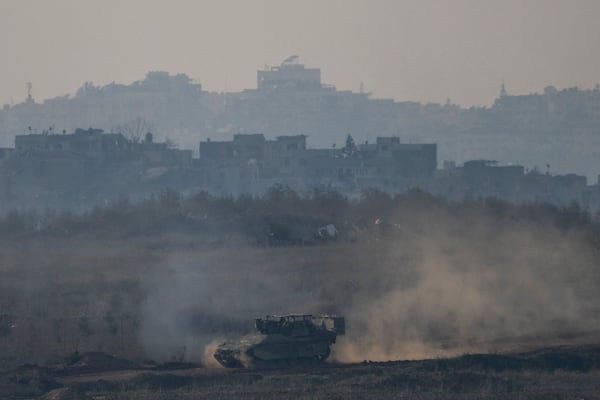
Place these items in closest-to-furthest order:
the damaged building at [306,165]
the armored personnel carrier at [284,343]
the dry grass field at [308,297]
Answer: the dry grass field at [308,297], the armored personnel carrier at [284,343], the damaged building at [306,165]

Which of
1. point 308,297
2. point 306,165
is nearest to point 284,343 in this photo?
point 308,297

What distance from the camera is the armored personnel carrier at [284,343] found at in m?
41.2

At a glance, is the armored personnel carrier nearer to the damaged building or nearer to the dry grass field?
the dry grass field

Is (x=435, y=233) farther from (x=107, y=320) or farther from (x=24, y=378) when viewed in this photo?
(x=24, y=378)

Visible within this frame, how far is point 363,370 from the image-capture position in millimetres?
39062

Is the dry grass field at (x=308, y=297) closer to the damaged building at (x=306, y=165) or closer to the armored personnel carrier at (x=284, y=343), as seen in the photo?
the armored personnel carrier at (x=284, y=343)

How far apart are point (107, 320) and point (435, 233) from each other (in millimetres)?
26329

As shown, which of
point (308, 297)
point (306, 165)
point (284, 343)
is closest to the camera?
point (284, 343)

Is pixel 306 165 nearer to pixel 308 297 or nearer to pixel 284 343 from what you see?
pixel 308 297

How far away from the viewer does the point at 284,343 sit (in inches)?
1635

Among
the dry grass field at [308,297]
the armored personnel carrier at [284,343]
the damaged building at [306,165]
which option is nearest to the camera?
the dry grass field at [308,297]

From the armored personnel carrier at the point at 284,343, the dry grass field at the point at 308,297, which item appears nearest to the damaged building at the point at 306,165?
the dry grass field at the point at 308,297

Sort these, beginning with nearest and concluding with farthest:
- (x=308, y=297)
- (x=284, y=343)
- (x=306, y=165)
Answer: (x=284, y=343) → (x=308, y=297) → (x=306, y=165)

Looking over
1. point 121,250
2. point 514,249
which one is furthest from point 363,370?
point 121,250
